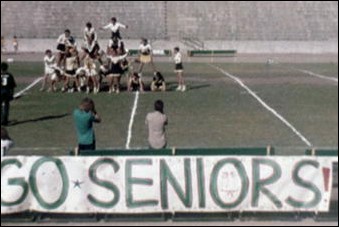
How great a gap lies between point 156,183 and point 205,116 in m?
10.6

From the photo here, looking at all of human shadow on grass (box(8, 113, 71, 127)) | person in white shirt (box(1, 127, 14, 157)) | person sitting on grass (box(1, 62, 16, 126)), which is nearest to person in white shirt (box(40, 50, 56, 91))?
human shadow on grass (box(8, 113, 71, 127))

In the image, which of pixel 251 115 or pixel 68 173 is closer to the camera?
pixel 68 173

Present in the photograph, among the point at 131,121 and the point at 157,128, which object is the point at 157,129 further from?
the point at 131,121

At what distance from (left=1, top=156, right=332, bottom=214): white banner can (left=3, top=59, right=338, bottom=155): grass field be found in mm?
3130

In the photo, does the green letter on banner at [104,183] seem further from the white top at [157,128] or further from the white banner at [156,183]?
the white top at [157,128]

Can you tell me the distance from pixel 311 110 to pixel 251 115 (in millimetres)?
2246

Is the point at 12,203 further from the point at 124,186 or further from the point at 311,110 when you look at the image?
the point at 311,110

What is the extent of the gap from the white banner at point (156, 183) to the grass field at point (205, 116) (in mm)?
3130

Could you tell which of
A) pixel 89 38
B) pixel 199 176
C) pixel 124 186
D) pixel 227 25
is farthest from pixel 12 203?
pixel 227 25

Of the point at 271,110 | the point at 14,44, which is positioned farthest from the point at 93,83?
the point at 14,44

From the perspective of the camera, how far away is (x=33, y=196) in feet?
42.8

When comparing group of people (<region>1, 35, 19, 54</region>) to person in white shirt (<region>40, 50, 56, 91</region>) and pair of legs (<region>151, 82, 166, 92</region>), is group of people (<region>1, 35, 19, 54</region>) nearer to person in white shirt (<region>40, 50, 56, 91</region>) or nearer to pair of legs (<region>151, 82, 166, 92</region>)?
person in white shirt (<region>40, 50, 56, 91</region>)

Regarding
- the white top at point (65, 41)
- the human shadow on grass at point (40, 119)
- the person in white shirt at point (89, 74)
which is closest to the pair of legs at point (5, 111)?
→ the human shadow on grass at point (40, 119)

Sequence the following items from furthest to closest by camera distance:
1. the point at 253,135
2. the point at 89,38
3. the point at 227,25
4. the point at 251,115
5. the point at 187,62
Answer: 1. the point at 227,25
2. the point at 187,62
3. the point at 89,38
4. the point at 251,115
5. the point at 253,135
